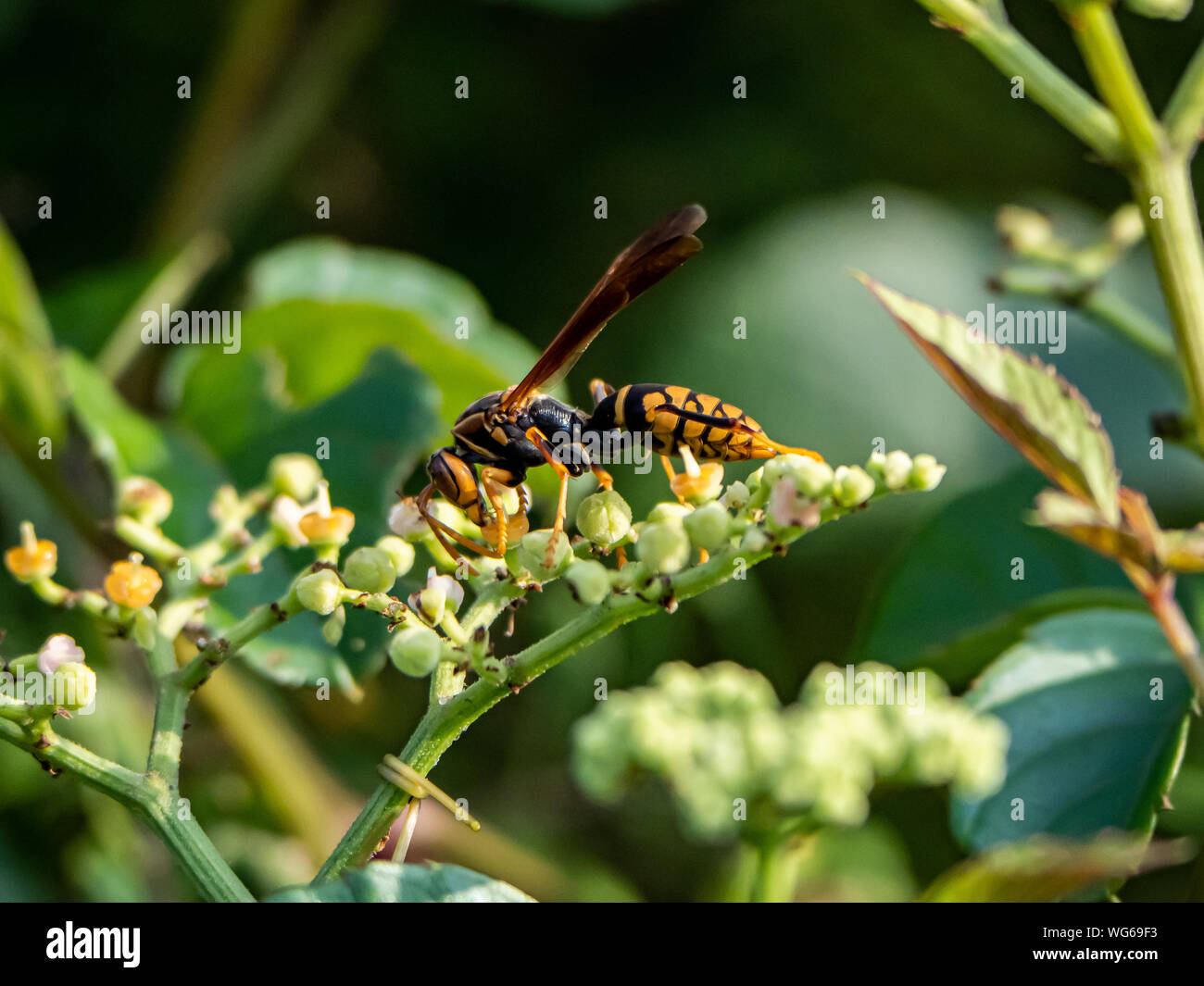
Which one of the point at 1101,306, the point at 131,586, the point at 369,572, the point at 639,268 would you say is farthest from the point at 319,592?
the point at 1101,306

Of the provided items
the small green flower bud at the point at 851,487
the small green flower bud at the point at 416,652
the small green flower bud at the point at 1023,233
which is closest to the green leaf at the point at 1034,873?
the small green flower bud at the point at 851,487

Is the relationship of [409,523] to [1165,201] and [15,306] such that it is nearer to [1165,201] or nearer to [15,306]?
[1165,201]

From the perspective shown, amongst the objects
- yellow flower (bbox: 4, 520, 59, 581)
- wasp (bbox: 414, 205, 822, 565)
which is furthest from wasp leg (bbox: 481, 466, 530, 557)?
yellow flower (bbox: 4, 520, 59, 581)

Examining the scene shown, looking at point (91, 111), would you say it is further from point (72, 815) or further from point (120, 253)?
point (72, 815)

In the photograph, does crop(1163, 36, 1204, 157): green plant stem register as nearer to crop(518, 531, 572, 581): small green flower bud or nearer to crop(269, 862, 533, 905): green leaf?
crop(518, 531, 572, 581): small green flower bud

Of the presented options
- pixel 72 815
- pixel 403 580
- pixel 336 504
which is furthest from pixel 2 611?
pixel 403 580

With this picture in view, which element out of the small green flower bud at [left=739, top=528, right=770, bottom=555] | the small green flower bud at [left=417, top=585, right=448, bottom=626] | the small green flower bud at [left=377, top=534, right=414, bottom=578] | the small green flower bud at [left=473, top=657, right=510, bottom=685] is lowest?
the small green flower bud at [left=473, top=657, right=510, bottom=685]
